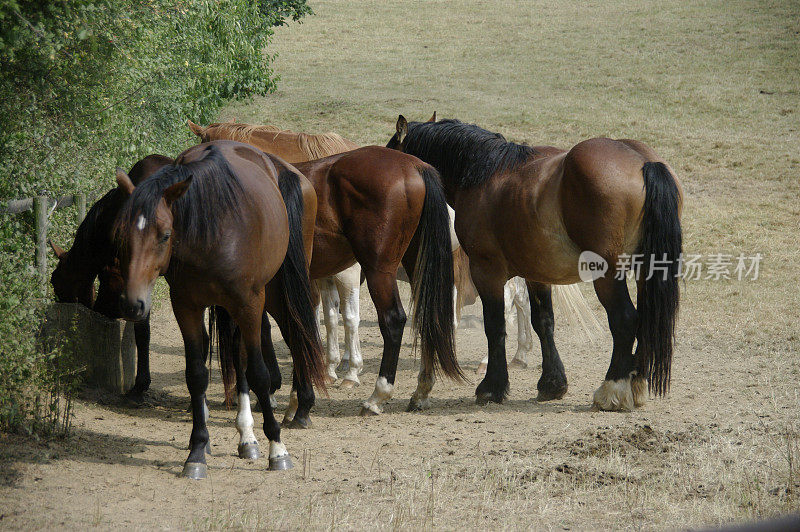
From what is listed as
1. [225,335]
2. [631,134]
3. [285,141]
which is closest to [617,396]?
[225,335]

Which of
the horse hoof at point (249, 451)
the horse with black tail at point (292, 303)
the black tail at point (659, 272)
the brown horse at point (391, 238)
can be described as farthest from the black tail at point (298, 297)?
the black tail at point (659, 272)

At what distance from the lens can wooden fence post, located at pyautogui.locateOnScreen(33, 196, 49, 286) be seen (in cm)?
605

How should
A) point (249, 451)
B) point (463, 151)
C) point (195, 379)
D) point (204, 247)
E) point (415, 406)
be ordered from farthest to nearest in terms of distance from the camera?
point (463, 151) < point (415, 406) < point (249, 451) < point (195, 379) < point (204, 247)

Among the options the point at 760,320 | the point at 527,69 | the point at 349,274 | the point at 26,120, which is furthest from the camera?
the point at 527,69

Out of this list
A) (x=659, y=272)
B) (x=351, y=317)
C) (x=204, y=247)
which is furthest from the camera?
(x=351, y=317)

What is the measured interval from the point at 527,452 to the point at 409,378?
2.74 m

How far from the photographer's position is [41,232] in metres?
6.10

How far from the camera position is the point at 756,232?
13.2 meters

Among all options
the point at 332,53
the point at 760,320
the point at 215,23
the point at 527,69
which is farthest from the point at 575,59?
the point at 760,320

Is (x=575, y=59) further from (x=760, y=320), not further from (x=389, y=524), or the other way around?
(x=389, y=524)

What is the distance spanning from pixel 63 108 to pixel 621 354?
477cm

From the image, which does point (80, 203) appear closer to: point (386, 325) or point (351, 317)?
point (351, 317)

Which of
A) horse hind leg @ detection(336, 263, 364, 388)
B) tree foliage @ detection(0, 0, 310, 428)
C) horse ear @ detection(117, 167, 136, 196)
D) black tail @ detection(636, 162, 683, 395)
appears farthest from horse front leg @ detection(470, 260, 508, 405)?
tree foliage @ detection(0, 0, 310, 428)

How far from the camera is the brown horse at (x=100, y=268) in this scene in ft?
19.7
